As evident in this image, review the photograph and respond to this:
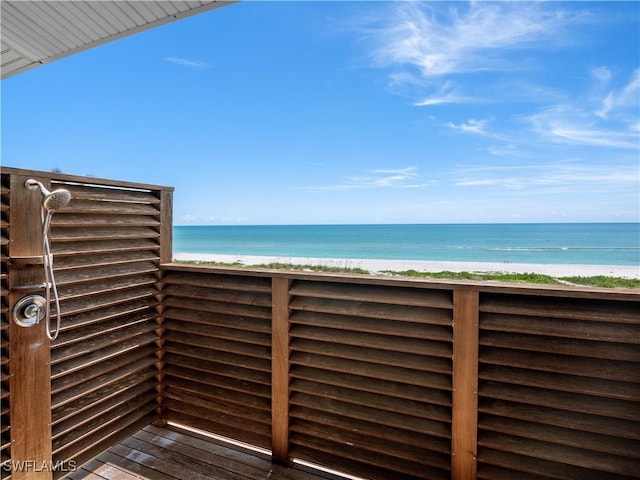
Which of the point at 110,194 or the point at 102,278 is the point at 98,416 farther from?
the point at 110,194

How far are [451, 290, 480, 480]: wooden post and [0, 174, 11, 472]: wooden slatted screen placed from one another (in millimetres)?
1845

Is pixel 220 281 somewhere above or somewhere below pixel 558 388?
above

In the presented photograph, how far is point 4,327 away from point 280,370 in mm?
1178

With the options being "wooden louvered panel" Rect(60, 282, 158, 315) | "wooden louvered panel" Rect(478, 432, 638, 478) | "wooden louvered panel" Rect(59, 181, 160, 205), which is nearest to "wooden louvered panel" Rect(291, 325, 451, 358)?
"wooden louvered panel" Rect(478, 432, 638, 478)

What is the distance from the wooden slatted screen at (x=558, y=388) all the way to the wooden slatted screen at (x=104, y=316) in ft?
5.99

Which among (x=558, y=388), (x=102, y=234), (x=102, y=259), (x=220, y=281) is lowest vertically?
(x=558, y=388)

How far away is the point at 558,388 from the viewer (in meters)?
1.27

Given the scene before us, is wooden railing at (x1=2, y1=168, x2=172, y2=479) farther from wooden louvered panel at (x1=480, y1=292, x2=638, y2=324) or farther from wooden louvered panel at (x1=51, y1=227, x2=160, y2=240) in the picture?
wooden louvered panel at (x1=480, y1=292, x2=638, y2=324)

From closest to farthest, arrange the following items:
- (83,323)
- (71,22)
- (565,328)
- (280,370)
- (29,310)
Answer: (565,328), (29,310), (83,323), (280,370), (71,22)

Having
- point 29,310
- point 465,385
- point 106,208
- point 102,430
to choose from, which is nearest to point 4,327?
point 29,310

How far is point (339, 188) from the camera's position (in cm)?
2633

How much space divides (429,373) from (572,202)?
86.7 feet

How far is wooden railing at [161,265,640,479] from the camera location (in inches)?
48.7

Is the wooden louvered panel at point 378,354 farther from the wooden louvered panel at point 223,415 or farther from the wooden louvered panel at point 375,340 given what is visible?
the wooden louvered panel at point 223,415
